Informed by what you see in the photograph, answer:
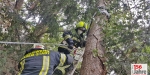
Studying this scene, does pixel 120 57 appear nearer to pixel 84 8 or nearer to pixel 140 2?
pixel 140 2

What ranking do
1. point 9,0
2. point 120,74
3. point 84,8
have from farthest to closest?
point 9,0 < point 84,8 < point 120,74

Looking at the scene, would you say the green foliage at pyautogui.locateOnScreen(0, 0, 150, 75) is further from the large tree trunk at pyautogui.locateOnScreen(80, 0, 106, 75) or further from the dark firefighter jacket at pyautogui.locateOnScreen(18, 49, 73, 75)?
the dark firefighter jacket at pyautogui.locateOnScreen(18, 49, 73, 75)

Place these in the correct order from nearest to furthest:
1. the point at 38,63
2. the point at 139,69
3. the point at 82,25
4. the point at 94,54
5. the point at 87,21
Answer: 1. the point at 38,63
2. the point at 139,69
3. the point at 94,54
4. the point at 82,25
5. the point at 87,21

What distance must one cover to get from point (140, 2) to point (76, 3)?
1.86 metres

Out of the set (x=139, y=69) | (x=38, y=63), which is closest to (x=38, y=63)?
(x=38, y=63)

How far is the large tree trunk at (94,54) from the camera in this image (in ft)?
15.3

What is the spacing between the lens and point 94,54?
15.8ft

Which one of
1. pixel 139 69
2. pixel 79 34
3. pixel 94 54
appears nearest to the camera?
pixel 139 69

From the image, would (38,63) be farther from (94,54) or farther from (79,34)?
(79,34)

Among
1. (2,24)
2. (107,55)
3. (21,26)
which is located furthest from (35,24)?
(107,55)

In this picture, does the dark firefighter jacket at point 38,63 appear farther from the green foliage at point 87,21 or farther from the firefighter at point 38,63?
the green foliage at point 87,21

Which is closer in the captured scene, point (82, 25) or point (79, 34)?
point (82, 25)

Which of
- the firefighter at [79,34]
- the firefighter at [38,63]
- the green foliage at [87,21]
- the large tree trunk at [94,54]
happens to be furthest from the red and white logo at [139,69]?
the firefighter at [79,34]

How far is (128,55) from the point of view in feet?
16.5
